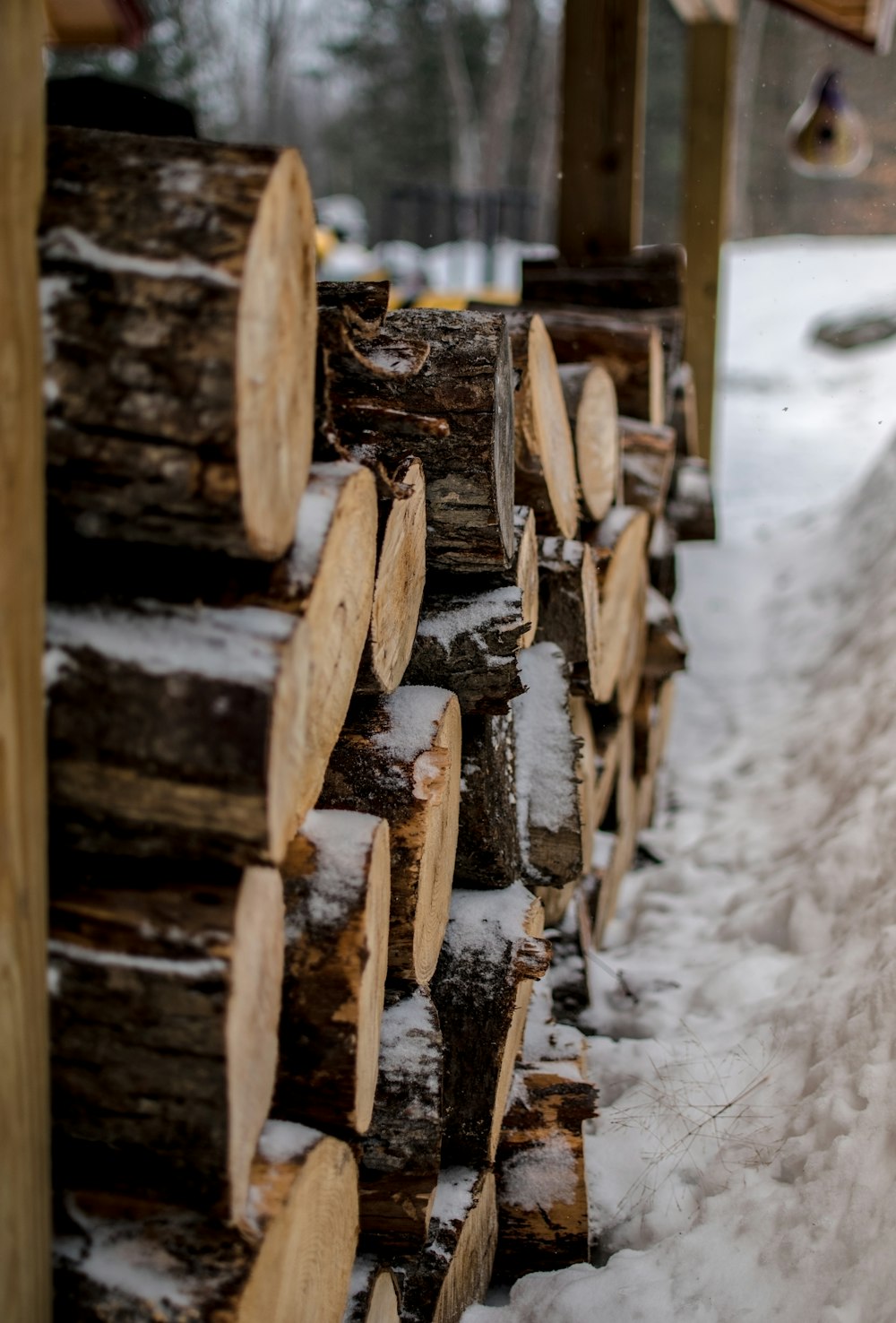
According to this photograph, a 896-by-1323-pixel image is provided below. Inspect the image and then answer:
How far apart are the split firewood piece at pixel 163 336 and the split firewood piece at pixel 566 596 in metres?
1.30

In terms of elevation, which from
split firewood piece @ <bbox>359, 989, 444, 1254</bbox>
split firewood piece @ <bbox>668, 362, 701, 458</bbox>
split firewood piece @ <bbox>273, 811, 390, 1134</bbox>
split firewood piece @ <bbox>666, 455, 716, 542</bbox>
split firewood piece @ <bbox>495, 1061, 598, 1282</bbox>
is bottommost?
split firewood piece @ <bbox>495, 1061, 598, 1282</bbox>

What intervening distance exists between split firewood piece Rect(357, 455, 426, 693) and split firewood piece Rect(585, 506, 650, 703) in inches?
39.8

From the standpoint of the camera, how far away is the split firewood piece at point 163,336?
1071 mm

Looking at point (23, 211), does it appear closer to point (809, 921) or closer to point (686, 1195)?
point (686, 1195)

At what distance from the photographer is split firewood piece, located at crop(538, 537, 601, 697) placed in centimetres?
239

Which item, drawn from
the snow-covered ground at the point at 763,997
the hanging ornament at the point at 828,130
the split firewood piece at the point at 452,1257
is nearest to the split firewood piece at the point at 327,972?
the split firewood piece at the point at 452,1257

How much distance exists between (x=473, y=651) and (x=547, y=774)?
461mm

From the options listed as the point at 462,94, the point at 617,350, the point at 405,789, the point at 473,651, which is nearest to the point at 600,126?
the point at 617,350

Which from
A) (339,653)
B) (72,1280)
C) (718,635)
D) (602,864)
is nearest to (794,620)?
(718,635)

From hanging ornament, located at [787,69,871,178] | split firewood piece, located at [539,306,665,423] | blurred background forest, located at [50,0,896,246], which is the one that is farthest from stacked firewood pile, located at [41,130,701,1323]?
blurred background forest, located at [50,0,896,246]

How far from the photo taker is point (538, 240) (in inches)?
835

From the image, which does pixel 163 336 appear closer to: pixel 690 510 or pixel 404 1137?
pixel 404 1137

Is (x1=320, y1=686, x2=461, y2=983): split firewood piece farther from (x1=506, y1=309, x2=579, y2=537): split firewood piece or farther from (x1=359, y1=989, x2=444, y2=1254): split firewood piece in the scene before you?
(x1=506, y1=309, x2=579, y2=537): split firewood piece

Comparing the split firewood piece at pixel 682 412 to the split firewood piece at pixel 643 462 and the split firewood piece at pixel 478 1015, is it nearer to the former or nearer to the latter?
the split firewood piece at pixel 643 462
